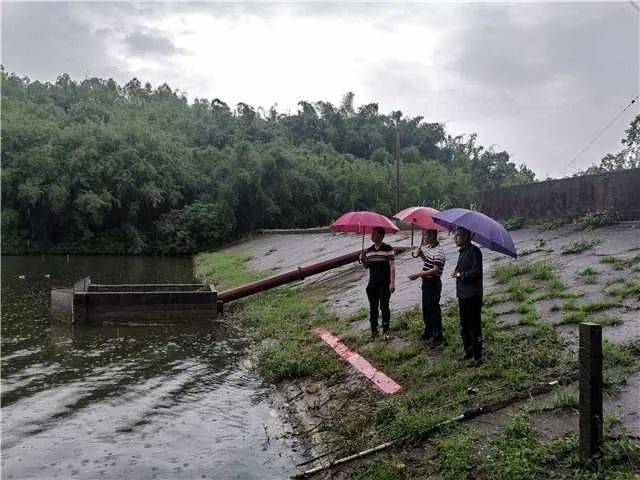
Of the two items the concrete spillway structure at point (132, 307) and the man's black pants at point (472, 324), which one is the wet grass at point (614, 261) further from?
the concrete spillway structure at point (132, 307)

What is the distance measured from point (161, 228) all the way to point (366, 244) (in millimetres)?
26068

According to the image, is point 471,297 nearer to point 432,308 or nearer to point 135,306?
point 432,308

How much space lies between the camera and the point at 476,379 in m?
6.78

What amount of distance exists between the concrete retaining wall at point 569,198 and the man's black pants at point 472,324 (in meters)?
8.21

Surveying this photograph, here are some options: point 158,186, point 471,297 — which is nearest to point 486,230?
point 471,297

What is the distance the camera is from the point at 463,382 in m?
6.74

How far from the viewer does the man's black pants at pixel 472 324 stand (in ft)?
24.1

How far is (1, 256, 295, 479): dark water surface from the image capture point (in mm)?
6203

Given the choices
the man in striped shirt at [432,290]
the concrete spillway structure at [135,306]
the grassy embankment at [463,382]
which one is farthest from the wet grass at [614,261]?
the concrete spillway structure at [135,306]

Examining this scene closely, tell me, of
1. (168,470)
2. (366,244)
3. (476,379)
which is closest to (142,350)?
(168,470)

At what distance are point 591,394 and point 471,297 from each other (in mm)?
2863

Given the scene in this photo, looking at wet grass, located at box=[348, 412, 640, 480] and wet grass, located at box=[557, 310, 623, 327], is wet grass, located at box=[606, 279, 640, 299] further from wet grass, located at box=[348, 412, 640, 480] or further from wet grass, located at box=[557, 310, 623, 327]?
wet grass, located at box=[348, 412, 640, 480]

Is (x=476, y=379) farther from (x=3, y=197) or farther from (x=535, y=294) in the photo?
(x=3, y=197)

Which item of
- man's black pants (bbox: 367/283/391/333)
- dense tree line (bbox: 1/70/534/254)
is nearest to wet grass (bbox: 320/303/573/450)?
man's black pants (bbox: 367/283/391/333)
